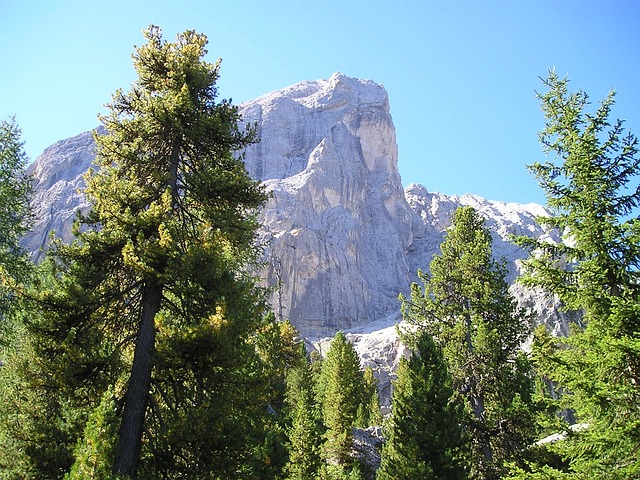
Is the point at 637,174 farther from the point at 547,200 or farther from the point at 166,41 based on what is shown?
the point at 166,41

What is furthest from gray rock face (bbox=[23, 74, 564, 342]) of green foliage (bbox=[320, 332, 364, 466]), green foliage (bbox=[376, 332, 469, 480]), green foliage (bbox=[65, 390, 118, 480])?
green foliage (bbox=[65, 390, 118, 480])

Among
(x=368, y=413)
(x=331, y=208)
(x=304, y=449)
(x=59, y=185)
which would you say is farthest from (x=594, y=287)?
(x=59, y=185)

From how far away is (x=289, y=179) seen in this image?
121125 mm

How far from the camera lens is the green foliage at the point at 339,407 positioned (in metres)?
25.0

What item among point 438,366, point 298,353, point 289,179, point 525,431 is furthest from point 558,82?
point 289,179

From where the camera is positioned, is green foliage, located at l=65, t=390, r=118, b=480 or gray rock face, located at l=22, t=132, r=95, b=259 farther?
gray rock face, located at l=22, t=132, r=95, b=259

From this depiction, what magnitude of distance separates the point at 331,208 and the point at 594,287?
112 metres

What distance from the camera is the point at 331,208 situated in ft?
394

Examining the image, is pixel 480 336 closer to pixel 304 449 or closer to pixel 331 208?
pixel 304 449

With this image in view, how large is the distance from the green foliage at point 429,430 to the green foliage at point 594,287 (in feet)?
18.9

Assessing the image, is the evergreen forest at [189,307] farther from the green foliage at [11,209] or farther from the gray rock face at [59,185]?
the gray rock face at [59,185]

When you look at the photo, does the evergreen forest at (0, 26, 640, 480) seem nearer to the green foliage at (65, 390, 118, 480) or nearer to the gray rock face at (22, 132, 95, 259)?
the green foliage at (65, 390, 118, 480)

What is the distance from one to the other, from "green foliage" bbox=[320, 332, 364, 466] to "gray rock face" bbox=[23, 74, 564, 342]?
167 ft

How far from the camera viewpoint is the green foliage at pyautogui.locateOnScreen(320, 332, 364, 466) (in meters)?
25.0
